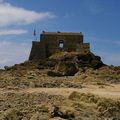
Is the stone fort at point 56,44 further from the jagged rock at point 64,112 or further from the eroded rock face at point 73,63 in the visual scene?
the jagged rock at point 64,112

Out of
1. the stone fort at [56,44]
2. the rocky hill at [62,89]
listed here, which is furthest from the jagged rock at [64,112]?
the stone fort at [56,44]

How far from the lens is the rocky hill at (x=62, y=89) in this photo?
19719 millimetres

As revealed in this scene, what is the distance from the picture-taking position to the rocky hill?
19.7m

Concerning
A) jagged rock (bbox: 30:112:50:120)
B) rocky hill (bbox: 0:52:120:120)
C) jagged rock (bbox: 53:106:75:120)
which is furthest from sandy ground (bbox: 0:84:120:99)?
jagged rock (bbox: 30:112:50:120)

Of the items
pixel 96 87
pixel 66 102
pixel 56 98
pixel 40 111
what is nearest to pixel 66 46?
pixel 96 87

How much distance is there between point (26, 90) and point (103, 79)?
11.9 meters

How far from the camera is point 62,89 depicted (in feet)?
101

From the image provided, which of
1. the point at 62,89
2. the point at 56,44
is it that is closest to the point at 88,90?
the point at 62,89

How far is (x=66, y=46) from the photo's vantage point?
2111 inches

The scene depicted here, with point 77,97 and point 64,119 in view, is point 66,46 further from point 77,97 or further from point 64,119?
point 64,119

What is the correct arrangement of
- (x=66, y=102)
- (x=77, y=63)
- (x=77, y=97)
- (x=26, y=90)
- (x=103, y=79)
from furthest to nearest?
(x=77, y=63)
(x=103, y=79)
(x=26, y=90)
(x=77, y=97)
(x=66, y=102)

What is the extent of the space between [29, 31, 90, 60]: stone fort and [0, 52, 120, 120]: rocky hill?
2010 millimetres

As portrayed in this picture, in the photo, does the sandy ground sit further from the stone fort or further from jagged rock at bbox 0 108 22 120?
the stone fort

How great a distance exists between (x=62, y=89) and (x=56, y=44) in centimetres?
2300
